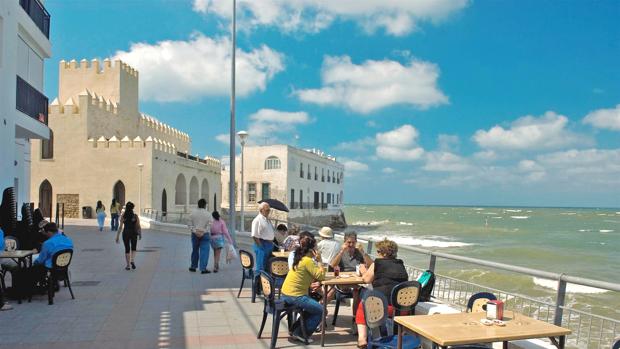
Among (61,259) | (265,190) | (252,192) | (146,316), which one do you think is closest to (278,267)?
(146,316)

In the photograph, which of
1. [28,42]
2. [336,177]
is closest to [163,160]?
[28,42]

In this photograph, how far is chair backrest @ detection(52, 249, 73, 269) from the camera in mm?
7977

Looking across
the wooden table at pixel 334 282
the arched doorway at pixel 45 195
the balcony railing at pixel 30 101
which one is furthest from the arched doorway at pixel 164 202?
the wooden table at pixel 334 282

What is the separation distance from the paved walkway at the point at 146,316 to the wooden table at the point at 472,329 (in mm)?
2059

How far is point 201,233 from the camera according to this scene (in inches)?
448

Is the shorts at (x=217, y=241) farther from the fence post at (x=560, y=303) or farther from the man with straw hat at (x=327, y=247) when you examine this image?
the fence post at (x=560, y=303)

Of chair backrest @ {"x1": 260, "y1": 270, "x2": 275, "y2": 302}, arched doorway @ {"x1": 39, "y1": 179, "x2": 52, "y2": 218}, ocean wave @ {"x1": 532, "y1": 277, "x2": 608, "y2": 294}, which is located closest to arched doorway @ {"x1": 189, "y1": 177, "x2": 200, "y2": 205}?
arched doorway @ {"x1": 39, "y1": 179, "x2": 52, "y2": 218}

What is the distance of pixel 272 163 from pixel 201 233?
43756mm

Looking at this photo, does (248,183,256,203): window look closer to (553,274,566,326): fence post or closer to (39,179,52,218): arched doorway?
(39,179,52,218): arched doorway

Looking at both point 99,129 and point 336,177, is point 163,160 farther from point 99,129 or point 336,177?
point 336,177

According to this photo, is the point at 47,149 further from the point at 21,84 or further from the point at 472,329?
the point at 472,329

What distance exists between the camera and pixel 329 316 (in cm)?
741

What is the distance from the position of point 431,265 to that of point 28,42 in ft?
50.6

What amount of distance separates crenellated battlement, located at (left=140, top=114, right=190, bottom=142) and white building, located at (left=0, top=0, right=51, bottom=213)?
23981 mm
